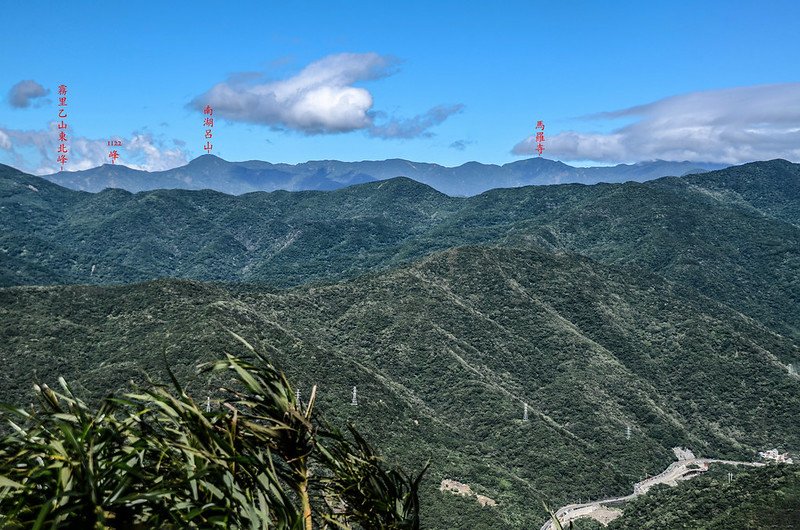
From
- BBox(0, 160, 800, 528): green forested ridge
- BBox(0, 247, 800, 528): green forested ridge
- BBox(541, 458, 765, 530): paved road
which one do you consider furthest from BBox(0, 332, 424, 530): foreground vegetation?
BBox(541, 458, 765, 530): paved road

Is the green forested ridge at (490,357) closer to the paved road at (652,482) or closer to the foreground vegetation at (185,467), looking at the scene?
the paved road at (652,482)

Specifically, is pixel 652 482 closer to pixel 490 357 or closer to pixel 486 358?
pixel 486 358

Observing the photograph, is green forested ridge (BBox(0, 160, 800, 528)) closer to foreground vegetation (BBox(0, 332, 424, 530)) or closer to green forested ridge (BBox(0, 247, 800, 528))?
green forested ridge (BBox(0, 247, 800, 528))

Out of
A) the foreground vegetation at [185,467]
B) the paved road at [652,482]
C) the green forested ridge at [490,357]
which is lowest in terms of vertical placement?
the paved road at [652,482]

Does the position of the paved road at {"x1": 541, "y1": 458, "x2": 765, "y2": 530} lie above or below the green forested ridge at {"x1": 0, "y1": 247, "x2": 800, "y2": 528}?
below

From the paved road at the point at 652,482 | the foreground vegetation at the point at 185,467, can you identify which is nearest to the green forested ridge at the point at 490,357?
the paved road at the point at 652,482

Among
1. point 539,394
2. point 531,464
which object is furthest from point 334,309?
point 531,464

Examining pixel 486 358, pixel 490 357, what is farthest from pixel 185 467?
pixel 490 357
